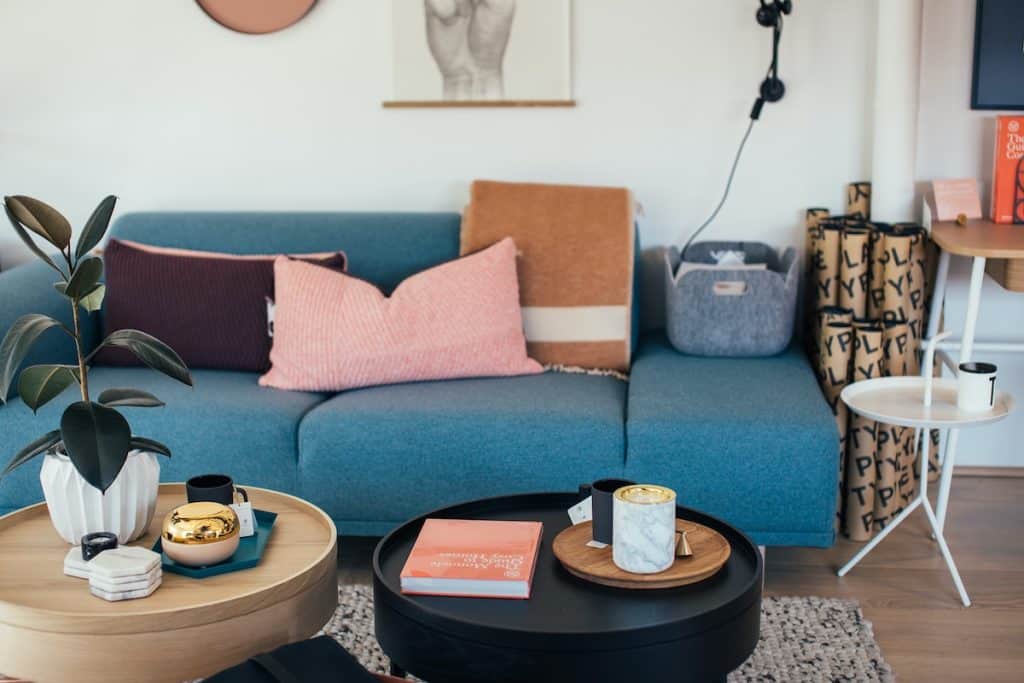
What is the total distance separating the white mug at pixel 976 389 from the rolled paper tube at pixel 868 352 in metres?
0.33

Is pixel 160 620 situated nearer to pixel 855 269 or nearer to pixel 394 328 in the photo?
pixel 394 328

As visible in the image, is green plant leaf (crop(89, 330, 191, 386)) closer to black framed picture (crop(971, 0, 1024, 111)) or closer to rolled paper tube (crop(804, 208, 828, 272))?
rolled paper tube (crop(804, 208, 828, 272))

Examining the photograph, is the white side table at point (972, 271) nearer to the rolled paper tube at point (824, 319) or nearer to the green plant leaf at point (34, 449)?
the rolled paper tube at point (824, 319)

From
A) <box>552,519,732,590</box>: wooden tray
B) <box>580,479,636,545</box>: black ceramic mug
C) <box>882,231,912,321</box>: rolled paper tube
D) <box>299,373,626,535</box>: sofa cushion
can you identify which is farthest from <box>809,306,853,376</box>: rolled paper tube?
<box>580,479,636,545</box>: black ceramic mug

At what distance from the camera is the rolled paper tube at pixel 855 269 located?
10.0 ft

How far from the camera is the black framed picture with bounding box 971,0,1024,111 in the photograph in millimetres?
3203

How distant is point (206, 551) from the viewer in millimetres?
1856

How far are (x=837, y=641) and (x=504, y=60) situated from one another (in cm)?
179

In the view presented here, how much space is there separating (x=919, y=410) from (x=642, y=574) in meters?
1.12

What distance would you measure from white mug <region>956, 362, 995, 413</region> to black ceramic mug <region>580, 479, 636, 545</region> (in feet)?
3.55

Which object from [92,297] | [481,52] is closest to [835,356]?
[481,52]

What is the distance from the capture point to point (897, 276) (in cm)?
299

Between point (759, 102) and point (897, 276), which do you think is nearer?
point (897, 276)

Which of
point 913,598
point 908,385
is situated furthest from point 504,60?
point 913,598
